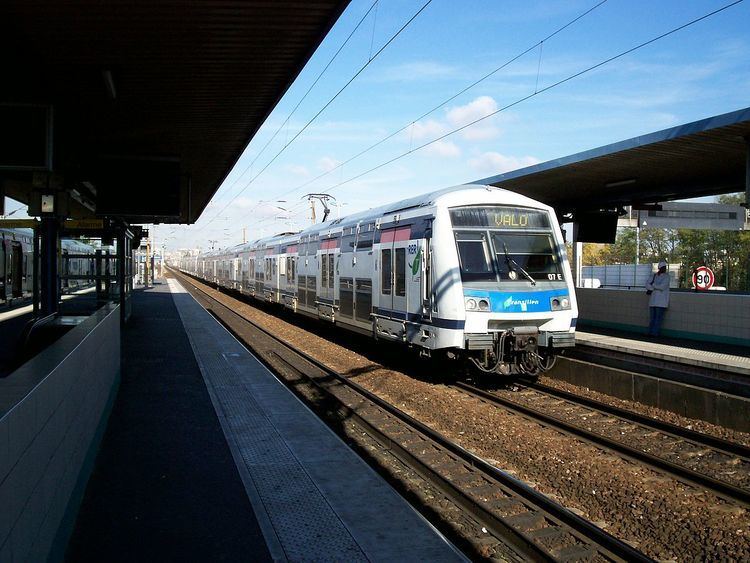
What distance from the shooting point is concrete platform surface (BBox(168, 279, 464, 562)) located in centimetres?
445

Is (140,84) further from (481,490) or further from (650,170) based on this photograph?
(650,170)

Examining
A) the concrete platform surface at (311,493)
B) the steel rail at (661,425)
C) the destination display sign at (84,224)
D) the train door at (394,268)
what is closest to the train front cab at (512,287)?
the steel rail at (661,425)

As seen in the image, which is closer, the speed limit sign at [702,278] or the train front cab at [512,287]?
the train front cab at [512,287]

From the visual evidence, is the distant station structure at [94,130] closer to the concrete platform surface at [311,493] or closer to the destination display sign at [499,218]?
the concrete platform surface at [311,493]

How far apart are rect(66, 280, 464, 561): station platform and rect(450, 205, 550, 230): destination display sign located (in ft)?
12.3

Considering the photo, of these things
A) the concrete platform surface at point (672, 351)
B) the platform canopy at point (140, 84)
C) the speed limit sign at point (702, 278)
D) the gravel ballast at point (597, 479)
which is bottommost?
the gravel ballast at point (597, 479)

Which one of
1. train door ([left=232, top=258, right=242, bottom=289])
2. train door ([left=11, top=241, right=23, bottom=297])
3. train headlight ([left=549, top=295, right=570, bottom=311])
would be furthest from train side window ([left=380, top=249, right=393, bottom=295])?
train door ([left=232, top=258, right=242, bottom=289])

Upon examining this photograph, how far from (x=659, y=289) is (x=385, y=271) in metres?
5.96

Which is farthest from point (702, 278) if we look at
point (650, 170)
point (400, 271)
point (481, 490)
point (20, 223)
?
point (20, 223)

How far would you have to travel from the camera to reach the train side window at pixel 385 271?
11.7 m

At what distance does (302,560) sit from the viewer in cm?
421

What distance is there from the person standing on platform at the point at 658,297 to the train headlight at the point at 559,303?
415 cm

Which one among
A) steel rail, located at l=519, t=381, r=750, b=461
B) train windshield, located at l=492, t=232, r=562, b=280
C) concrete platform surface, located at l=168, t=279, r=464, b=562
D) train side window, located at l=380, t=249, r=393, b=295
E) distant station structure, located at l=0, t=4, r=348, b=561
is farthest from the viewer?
train side window, located at l=380, t=249, r=393, b=295

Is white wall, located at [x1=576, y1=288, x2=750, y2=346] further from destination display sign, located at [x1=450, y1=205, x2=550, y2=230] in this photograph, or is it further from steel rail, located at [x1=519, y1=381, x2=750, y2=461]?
destination display sign, located at [x1=450, y1=205, x2=550, y2=230]
